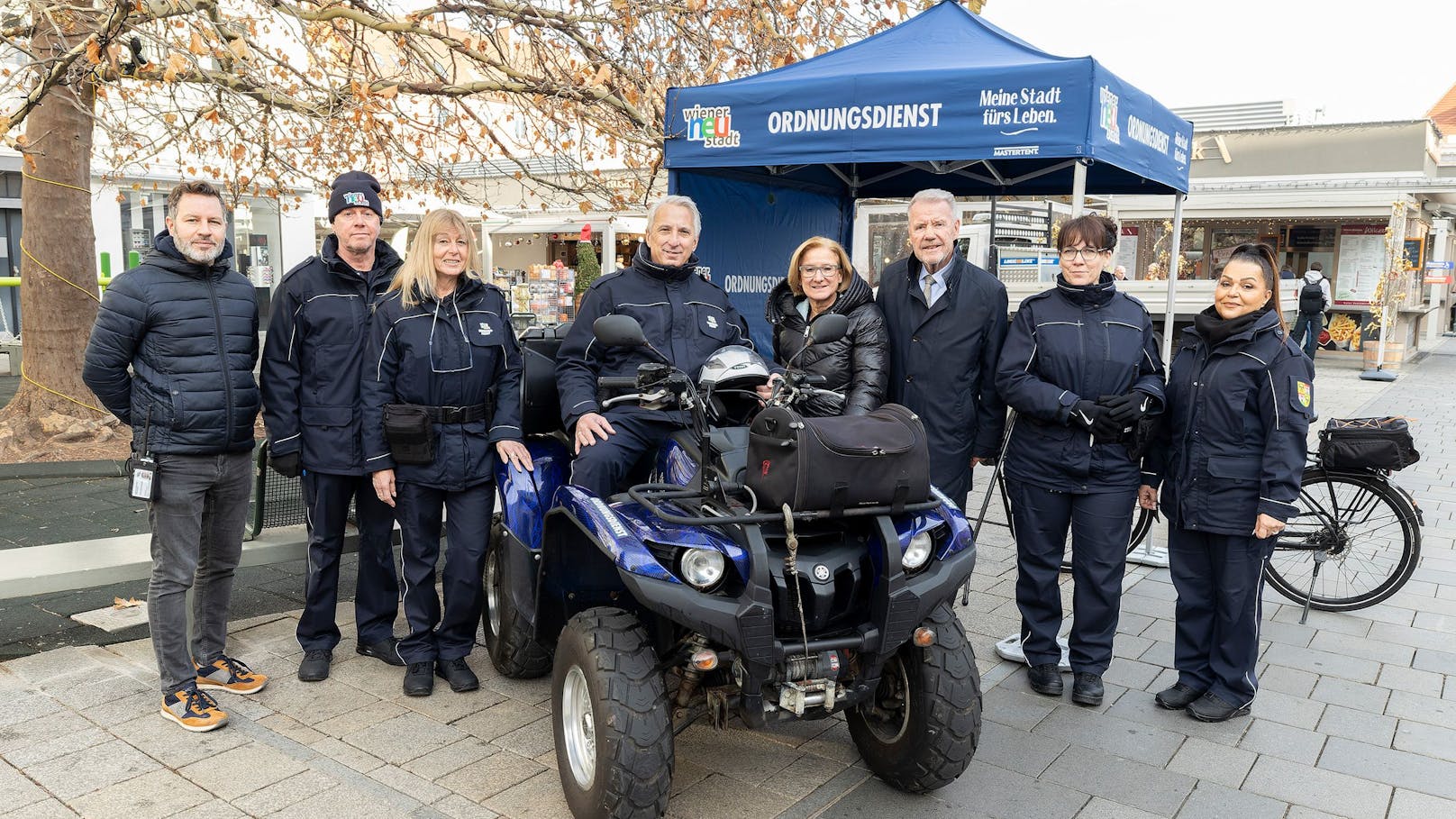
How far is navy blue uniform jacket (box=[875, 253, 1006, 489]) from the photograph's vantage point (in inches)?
166

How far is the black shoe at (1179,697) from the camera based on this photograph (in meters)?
4.08

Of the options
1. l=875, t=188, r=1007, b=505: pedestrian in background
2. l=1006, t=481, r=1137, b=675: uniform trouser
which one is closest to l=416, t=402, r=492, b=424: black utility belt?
l=875, t=188, r=1007, b=505: pedestrian in background

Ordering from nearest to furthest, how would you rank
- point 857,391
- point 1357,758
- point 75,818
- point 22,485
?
point 75,818, point 1357,758, point 857,391, point 22,485

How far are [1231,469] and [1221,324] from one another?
0.57 m

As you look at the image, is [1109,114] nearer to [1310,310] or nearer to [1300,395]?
[1300,395]

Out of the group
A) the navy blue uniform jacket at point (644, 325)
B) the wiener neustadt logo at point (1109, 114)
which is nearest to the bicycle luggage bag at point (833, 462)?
the navy blue uniform jacket at point (644, 325)

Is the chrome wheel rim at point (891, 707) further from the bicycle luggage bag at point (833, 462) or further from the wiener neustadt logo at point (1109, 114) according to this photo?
the wiener neustadt logo at point (1109, 114)

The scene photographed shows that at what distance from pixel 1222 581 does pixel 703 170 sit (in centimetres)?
384

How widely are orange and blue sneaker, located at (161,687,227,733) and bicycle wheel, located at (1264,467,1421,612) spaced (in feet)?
15.9

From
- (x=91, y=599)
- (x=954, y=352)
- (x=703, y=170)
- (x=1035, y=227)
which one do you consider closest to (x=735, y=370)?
(x=954, y=352)

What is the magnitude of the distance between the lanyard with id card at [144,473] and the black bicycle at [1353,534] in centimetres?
379

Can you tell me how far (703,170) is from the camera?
6.33 meters

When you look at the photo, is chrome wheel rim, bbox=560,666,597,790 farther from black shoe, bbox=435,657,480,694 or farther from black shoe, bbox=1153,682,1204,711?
black shoe, bbox=1153,682,1204,711

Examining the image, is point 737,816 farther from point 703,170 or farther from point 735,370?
point 703,170
